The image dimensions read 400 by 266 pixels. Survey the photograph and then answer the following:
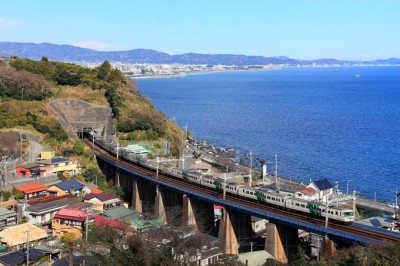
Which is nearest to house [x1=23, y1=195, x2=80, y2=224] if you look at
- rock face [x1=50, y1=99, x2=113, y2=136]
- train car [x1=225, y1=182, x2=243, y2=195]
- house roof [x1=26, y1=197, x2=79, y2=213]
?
house roof [x1=26, y1=197, x2=79, y2=213]

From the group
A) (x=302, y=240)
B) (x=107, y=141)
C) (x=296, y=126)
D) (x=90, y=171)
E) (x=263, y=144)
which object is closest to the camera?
(x=302, y=240)

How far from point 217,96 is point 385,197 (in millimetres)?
75111

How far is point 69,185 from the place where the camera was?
94.5ft

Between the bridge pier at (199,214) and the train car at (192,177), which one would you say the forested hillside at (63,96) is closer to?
the train car at (192,177)

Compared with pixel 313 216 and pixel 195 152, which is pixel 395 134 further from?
pixel 313 216

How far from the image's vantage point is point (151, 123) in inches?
1706

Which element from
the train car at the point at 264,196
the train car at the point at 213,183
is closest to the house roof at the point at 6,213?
the train car at the point at 213,183

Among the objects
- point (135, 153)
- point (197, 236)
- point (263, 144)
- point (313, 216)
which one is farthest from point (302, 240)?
point (263, 144)

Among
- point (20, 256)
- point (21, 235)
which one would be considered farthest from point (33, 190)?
point (20, 256)

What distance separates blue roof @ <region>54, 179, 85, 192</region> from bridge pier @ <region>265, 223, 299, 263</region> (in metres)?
12.5

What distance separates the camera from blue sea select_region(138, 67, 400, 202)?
4175cm

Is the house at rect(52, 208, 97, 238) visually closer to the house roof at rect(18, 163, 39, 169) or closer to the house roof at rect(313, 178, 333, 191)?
the house roof at rect(18, 163, 39, 169)

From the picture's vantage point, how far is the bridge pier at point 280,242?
68.1ft

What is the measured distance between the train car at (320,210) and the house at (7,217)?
499 inches
